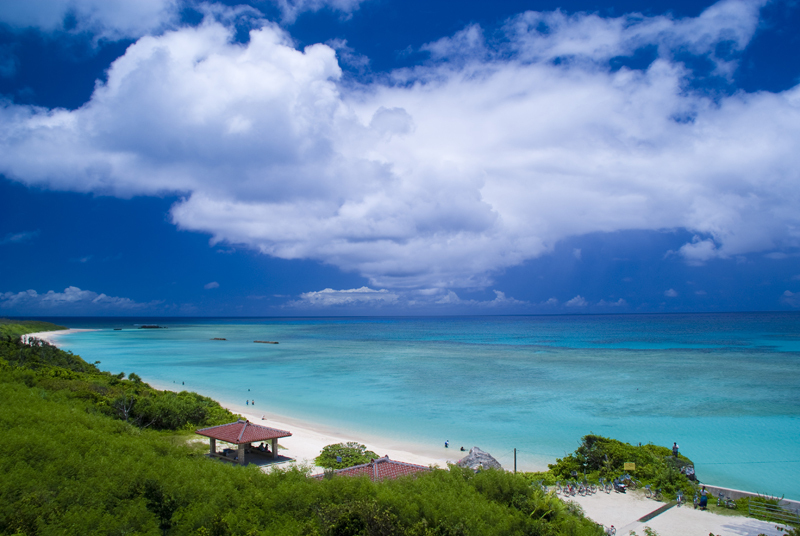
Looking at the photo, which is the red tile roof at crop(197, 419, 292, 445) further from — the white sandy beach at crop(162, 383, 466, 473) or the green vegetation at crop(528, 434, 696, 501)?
the green vegetation at crop(528, 434, 696, 501)

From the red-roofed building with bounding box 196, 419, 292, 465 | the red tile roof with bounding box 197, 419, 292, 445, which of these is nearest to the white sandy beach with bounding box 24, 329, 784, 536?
the red-roofed building with bounding box 196, 419, 292, 465

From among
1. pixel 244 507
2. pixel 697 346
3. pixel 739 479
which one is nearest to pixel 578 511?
pixel 244 507

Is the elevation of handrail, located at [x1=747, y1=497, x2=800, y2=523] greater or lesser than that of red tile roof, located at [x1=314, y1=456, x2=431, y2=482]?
lesser

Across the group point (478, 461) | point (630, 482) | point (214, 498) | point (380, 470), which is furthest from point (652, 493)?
point (214, 498)

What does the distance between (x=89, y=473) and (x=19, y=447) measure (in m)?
2.11

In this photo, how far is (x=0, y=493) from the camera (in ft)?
30.3

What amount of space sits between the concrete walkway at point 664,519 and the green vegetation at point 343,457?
8.93 m

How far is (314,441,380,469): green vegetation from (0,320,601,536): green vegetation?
7.25m

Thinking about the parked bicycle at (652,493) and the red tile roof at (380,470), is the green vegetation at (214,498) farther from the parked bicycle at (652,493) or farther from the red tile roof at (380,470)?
the parked bicycle at (652,493)

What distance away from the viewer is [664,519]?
1467cm

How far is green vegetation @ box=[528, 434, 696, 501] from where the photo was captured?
55.7 feet

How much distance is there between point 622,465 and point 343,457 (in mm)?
11971

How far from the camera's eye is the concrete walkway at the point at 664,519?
45.0 ft

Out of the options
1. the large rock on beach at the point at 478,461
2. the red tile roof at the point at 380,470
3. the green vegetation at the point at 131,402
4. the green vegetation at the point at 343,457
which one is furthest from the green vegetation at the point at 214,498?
the green vegetation at the point at 131,402
